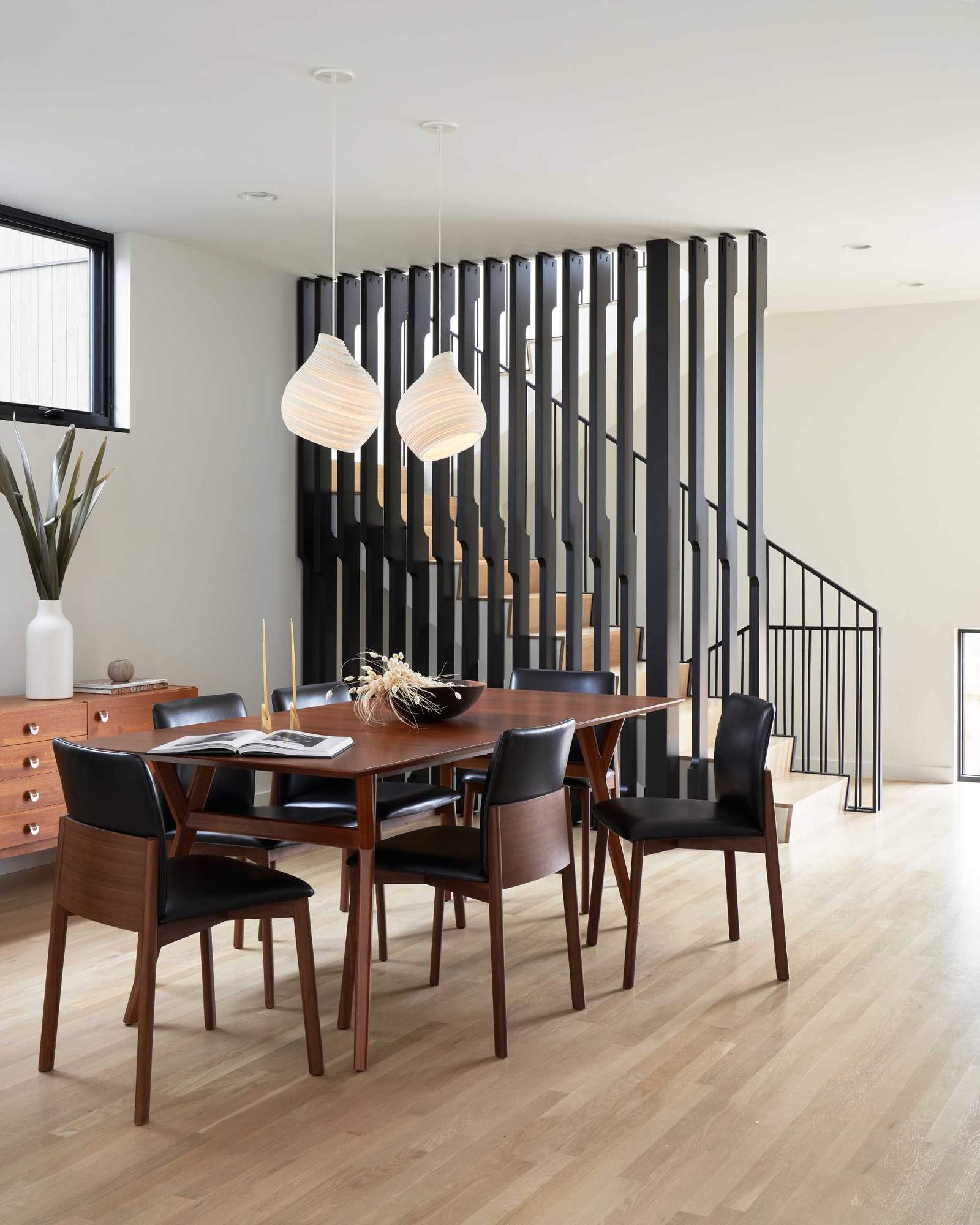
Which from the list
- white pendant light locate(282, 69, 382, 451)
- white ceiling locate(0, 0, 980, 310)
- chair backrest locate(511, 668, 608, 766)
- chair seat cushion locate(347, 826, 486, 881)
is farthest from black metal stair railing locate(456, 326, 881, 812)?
chair seat cushion locate(347, 826, 486, 881)

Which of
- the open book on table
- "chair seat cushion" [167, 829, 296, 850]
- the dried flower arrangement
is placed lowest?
"chair seat cushion" [167, 829, 296, 850]

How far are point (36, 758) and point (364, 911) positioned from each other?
2.40 m

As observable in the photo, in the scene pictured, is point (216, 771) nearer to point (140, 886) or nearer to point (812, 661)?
point (140, 886)

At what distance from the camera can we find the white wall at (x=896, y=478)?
772cm

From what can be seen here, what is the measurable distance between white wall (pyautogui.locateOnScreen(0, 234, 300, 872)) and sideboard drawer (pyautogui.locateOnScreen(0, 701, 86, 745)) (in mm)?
468

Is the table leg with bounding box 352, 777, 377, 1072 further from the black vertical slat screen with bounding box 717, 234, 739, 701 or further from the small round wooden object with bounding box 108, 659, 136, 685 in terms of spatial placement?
the black vertical slat screen with bounding box 717, 234, 739, 701

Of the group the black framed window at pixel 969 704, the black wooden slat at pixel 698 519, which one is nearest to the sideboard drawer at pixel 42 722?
the black wooden slat at pixel 698 519

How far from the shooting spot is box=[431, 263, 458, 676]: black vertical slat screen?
6461mm

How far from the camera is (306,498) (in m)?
6.98

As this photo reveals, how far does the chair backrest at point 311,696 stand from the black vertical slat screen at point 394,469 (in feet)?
5.75

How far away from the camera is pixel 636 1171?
2.64 m

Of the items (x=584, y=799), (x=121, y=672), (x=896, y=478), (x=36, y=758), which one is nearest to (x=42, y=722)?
(x=36, y=758)

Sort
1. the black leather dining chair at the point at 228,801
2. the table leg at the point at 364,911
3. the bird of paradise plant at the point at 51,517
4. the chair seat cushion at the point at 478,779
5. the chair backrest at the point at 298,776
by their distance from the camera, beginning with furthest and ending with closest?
the bird of paradise plant at the point at 51,517, the chair seat cushion at the point at 478,779, the chair backrest at the point at 298,776, the black leather dining chair at the point at 228,801, the table leg at the point at 364,911

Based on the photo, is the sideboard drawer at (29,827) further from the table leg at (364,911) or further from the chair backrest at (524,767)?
the chair backrest at (524,767)
